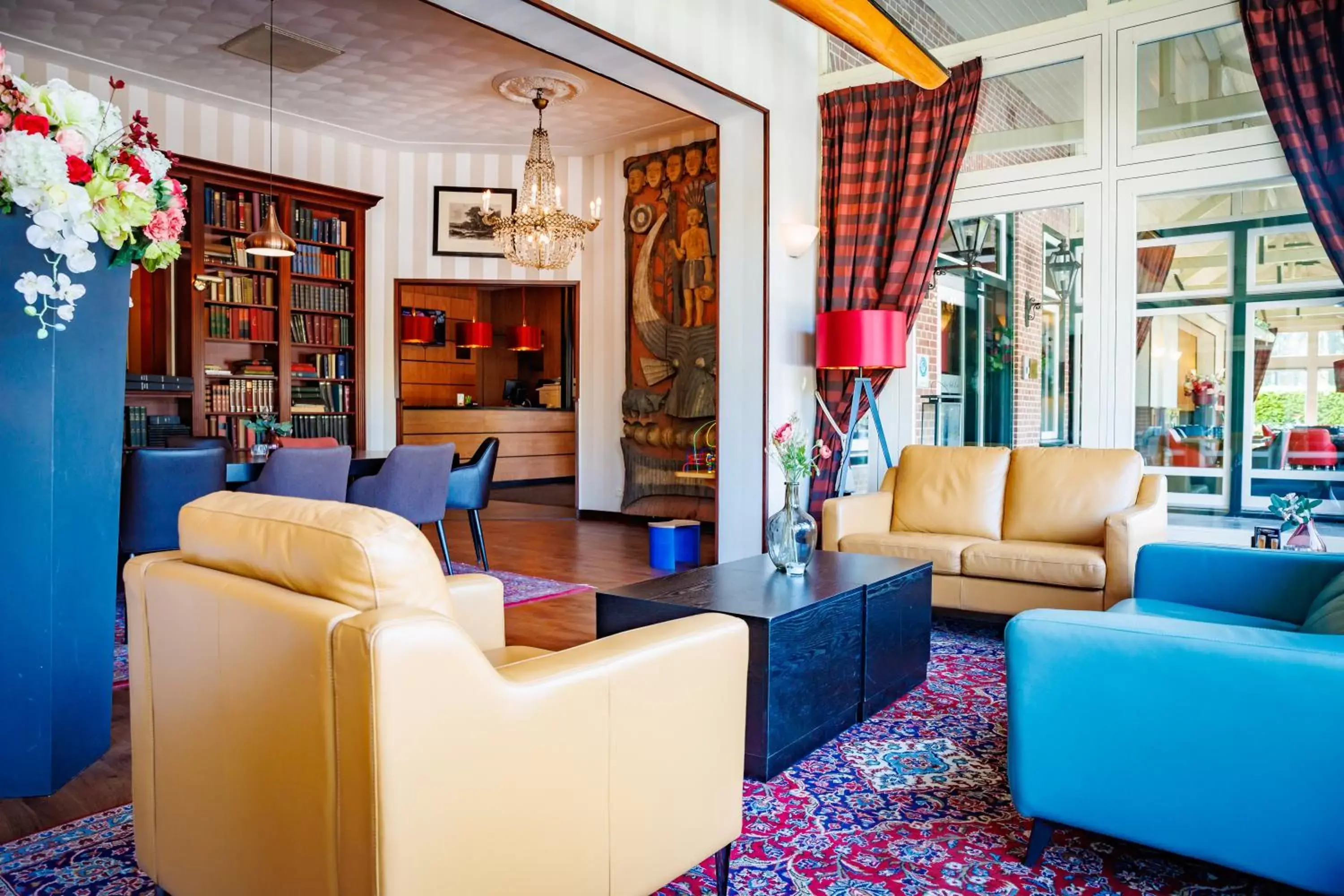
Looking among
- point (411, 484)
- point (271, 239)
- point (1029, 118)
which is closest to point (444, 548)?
point (411, 484)

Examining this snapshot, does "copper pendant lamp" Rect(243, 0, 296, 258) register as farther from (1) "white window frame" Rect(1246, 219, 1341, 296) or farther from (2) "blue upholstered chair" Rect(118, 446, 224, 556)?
(1) "white window frame" Rect(1246, 219, 1341, 296)

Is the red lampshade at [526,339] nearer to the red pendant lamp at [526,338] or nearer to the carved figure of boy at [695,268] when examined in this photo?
the red pendant lamp at [526,338]

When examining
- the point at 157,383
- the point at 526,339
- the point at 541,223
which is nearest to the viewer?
the point at 157,383

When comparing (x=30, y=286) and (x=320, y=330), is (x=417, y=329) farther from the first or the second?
(x=30, y=286)

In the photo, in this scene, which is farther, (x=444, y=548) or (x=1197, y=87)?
(x=444, y=548)

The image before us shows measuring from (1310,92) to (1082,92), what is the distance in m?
1.09

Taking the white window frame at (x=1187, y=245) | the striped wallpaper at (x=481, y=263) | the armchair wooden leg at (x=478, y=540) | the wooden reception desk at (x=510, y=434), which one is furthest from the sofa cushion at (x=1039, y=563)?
the wooden reception desk at (x=510, y=434)

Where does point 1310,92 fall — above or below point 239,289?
above

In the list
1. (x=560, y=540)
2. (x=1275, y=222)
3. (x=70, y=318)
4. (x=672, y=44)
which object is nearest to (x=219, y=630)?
(x=70, y=318)

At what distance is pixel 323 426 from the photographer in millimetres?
7859

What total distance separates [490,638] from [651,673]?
0.83m

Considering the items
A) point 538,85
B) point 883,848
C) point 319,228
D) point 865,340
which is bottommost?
point 883,848

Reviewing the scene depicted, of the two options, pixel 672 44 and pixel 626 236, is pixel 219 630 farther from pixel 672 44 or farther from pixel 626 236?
pixel 626 236

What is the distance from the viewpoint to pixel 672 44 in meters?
4.78
